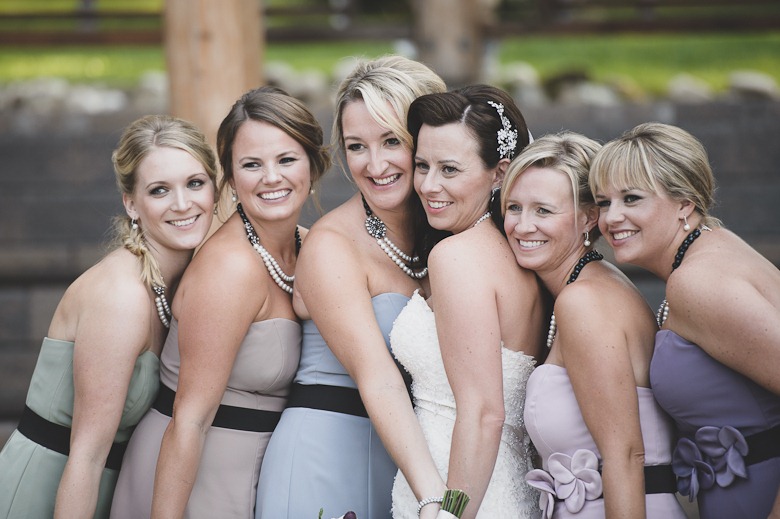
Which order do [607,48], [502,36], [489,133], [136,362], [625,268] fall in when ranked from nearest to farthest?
[489,133], [136,362], [625,268], [502,36], [607,48]

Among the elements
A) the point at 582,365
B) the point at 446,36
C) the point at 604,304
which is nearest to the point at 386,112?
the point at 604,304

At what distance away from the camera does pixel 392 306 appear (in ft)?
10.8

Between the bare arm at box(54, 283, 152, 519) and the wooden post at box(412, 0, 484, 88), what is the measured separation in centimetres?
454

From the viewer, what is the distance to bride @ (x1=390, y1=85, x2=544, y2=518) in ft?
9.67

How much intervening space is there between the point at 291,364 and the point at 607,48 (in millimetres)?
10304

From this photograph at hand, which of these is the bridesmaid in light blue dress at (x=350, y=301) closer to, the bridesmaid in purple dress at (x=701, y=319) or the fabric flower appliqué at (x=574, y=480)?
the fabric flower appliqué at (x=574, y=480)

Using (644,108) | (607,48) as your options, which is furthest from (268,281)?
(607,48)

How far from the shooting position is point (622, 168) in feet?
9.48

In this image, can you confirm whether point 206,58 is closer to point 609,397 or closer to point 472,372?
point 472,372

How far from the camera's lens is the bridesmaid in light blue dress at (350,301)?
10.5 ft

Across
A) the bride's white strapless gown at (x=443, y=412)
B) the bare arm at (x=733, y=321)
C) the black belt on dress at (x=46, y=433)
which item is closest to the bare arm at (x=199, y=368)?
the black belt on dress at (x=46, y=433)

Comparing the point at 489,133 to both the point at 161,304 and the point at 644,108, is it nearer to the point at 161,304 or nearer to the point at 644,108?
the point at 161,304

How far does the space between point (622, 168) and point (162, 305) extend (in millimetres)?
1795

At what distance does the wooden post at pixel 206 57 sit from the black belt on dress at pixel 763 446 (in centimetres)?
332
